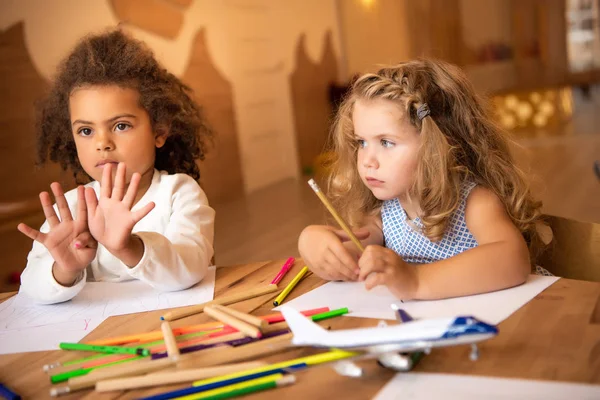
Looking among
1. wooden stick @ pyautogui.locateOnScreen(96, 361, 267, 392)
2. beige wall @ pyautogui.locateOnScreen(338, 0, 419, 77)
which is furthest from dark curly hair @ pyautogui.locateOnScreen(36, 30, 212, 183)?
beige wall @ pyautogui.locateOnScreen(338, 0, 419, 77)

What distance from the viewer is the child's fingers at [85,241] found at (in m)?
1.07

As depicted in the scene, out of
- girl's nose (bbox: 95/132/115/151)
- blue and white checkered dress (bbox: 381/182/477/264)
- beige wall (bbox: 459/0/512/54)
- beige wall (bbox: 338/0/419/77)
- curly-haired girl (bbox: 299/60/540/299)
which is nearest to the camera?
curly-haired girl (bbox: 299/60/540/299)

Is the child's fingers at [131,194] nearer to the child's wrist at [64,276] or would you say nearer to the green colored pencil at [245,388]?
the child's wrist at [64,276]

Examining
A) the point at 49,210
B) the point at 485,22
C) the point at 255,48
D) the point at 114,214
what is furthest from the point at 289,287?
the point at 485,22

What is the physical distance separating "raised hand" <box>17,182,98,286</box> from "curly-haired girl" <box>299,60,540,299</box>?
0.34 metres

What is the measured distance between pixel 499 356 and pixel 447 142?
1.67ft

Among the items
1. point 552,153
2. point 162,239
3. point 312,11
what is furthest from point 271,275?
point 312,11

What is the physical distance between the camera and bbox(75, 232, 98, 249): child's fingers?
3.52 feet

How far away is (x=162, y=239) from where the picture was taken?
1.16 meters

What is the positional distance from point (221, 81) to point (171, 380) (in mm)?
4046

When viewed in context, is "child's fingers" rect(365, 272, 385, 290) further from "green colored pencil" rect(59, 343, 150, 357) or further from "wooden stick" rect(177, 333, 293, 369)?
"green colored pencil" rect(59, 343, 150, 357)

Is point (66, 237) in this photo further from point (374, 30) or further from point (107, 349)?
point (374, 30)

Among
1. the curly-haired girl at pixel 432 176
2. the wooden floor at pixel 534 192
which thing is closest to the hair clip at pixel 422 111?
the curly-haired girl at pixel 432 176

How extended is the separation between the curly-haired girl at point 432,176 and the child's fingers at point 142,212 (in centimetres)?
26
